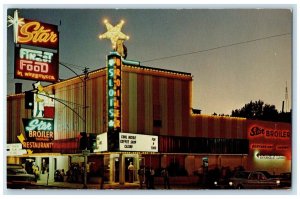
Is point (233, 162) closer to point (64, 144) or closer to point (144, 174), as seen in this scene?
point (144, 174)

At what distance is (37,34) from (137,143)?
5.50 m

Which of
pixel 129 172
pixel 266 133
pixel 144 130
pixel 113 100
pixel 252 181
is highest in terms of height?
pixel 113 100

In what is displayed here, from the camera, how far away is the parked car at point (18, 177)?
1897 cm

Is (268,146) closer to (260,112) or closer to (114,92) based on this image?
(260,112)

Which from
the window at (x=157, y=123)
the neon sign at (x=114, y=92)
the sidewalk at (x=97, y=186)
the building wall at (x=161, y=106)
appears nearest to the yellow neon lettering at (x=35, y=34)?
the neon sign at (x=114, y=92)

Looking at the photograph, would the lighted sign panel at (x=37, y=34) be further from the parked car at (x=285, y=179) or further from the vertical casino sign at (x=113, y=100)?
the parked car at (x=285, y=179)

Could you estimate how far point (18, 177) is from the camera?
19.7 m

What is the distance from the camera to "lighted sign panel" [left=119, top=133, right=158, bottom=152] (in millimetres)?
22828

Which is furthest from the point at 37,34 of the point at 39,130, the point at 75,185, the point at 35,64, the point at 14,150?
the point at 75,185

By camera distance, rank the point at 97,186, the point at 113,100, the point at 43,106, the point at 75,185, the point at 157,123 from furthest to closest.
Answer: the point at 157,123, the point at 113,100, the point at 43,106, the point at 75,185, the point at 97,186

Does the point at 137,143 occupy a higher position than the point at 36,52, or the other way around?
the point at 36,52

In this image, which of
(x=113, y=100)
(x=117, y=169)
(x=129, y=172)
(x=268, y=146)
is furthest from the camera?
(x=268, y=146)

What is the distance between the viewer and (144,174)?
22.5 metres
